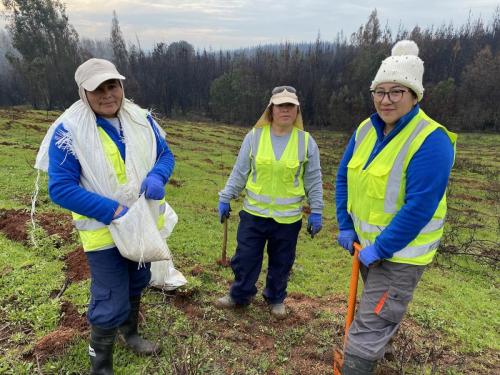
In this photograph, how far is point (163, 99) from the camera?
63.0 m

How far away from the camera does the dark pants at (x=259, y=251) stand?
13.0 feet

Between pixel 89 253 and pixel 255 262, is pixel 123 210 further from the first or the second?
pixel 255 262

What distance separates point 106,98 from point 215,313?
8.30 feet

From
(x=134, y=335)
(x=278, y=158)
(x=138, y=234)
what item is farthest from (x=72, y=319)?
(x=278, y=158)

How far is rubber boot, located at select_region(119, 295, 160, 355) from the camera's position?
10.6ft

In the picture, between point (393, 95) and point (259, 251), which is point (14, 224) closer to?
point (259, 251)

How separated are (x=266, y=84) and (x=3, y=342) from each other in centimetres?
5964

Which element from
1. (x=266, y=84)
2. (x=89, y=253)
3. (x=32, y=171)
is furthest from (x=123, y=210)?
(x=266, y=84)

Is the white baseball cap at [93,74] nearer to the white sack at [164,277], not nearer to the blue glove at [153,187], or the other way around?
the blue glove at [153,187]

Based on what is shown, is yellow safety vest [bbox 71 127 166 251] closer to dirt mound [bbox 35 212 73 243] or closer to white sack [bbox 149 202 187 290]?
white sack [bbox 149 202 187 290]

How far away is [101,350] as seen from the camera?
280 centimetres

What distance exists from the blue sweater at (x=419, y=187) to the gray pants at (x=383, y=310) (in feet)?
0.62

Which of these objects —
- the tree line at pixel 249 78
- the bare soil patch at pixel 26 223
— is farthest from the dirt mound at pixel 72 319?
the tree line at pixel 249 78

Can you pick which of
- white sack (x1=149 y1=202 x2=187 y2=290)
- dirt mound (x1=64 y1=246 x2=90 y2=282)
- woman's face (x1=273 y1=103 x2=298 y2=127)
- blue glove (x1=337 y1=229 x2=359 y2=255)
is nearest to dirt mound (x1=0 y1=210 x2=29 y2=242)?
dirt mound (x1=64 y1=246 x2=90 y2=282)
